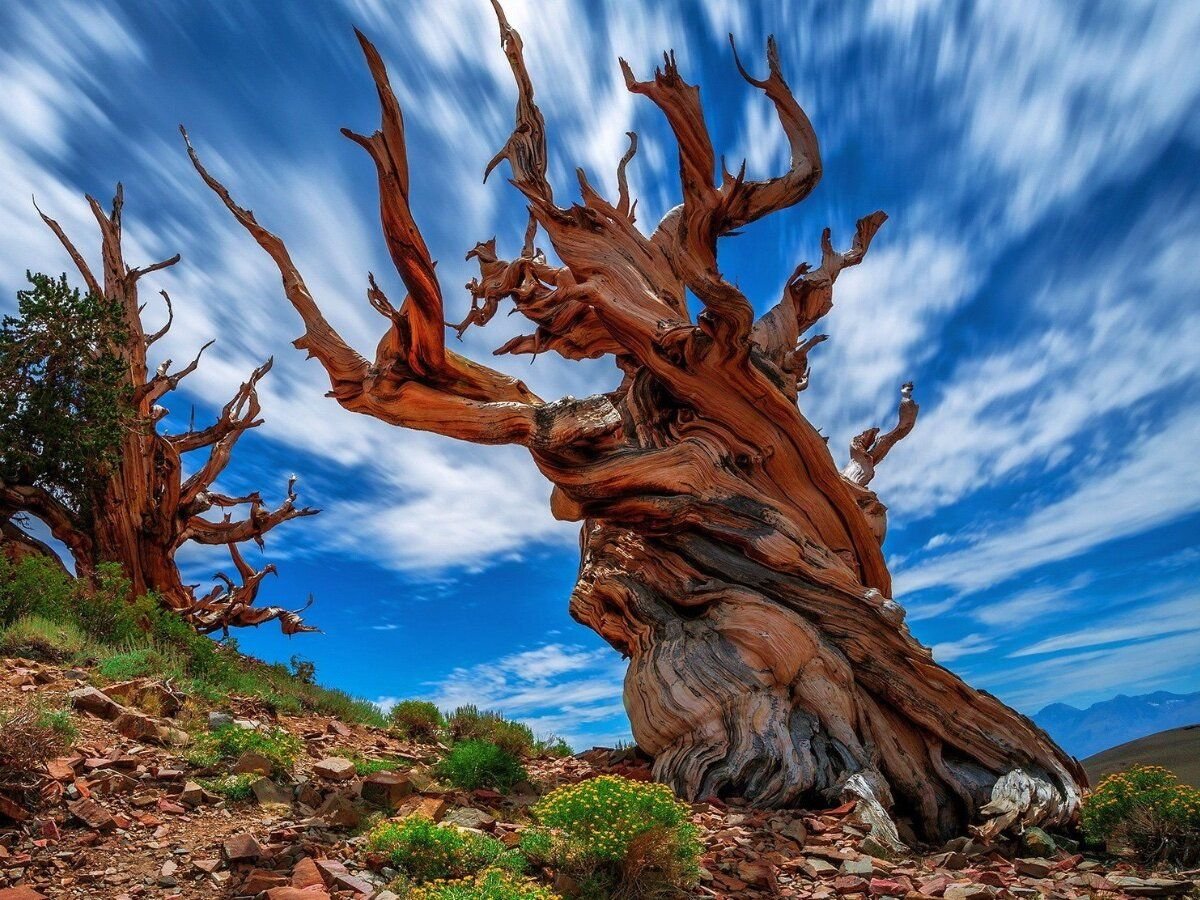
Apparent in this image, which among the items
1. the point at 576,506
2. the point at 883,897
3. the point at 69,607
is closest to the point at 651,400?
the point at 576,506

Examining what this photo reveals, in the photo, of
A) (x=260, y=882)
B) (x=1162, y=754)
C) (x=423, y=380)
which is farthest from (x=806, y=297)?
(x=1162, y=754)

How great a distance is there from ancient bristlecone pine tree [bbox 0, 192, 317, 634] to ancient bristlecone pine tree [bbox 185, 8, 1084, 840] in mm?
7473

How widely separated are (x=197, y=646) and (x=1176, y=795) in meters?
10.9

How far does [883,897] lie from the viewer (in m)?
5.02

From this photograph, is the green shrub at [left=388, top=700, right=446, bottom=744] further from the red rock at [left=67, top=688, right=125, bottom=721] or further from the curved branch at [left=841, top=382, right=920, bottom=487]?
the curved branch at [left=841, top=382, right=920, bottom=487]

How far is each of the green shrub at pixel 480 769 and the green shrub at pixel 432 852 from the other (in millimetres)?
2385

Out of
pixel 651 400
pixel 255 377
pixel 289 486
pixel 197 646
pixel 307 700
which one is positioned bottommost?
pixel 307 700

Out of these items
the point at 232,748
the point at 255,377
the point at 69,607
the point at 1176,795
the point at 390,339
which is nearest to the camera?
the point at 232,748

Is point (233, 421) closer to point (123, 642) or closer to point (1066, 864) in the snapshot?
point (123, 642)

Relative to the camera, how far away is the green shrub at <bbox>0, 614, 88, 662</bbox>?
8.05 m

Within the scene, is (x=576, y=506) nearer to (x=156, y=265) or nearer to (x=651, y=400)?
(x=651, y=400)

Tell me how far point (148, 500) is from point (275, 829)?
1226cm

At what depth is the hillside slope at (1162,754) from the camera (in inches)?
694

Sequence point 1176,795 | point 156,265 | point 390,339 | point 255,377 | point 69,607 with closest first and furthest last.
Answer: point 1176,795 < point 390,339 < point 69,607 < point 156,265 < point 255,377
